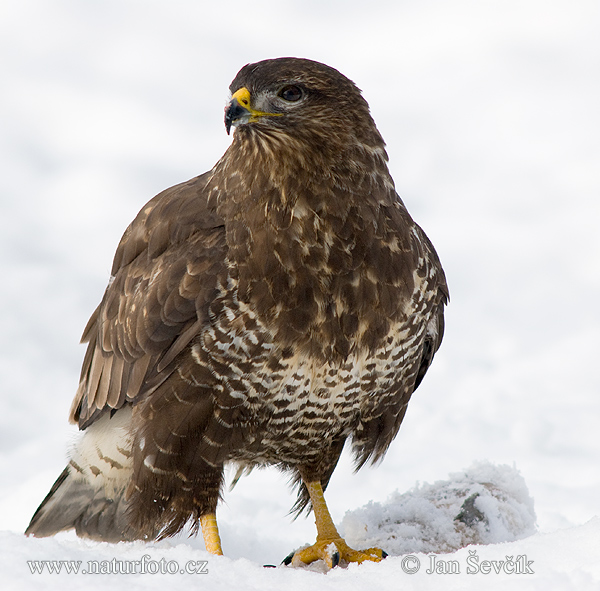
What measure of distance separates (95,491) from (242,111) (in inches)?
108

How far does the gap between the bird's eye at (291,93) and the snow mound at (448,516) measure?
3000mm

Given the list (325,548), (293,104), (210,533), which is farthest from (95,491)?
(293,104)

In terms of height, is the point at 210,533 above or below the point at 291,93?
below

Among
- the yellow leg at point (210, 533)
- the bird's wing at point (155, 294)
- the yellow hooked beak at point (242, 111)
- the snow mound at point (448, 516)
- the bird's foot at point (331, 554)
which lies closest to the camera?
the yellow hooked beak at point (242, 111)

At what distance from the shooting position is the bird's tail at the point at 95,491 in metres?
4.95

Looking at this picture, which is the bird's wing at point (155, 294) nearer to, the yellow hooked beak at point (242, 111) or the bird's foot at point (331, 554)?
the yellow hooked beak at point (242, 111)

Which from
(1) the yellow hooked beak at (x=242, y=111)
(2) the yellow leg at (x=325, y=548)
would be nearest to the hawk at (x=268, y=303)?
(1) the yellow hooked beak at (x=242, y=111)

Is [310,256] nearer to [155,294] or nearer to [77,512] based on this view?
[155,294]

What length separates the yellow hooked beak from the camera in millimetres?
4191

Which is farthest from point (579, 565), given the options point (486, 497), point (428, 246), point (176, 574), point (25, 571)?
point (486, 497)

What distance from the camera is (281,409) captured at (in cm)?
438

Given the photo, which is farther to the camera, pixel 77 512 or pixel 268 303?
pixel 77 512

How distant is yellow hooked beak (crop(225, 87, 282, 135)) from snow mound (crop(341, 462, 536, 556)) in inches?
117

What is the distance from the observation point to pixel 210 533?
4715 millimetres
